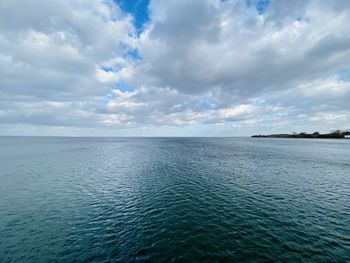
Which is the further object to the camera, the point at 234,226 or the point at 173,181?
the point at 173,181

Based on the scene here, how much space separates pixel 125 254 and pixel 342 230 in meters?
20.7

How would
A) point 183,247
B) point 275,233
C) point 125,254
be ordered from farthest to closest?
point 275,233 < point 183,247 < point 125,254

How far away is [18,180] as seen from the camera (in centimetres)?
3338

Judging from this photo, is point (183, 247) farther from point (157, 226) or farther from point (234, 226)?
point (234, 226)

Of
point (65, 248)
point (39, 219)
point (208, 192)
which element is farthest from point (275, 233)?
point (39, 219)

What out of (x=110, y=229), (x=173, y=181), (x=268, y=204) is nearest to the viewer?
(x=110, y=229)

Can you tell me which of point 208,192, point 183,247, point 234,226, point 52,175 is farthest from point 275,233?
point 52,175

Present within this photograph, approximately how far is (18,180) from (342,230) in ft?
171

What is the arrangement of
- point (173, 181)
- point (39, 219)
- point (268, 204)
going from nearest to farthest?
point (39, 219) → point (268, 204) → point (173, 181)

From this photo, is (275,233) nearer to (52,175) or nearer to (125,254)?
(125,254)

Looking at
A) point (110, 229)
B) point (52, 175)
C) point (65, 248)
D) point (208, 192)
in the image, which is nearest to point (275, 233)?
point (208, 192)

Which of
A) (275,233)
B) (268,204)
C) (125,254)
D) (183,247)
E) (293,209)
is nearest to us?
(125,254)

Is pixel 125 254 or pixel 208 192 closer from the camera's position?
pixel 125 254

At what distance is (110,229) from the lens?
16.5 meters
